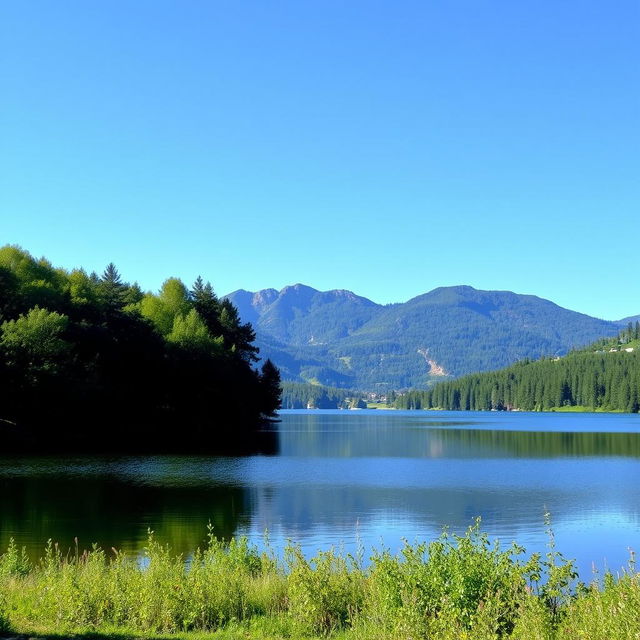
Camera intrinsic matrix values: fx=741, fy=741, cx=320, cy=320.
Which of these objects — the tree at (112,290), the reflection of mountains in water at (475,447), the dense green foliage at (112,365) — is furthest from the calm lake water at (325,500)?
the tree at (112,290)

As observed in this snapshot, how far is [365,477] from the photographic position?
5188 cm

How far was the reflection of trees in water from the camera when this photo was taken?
28047 mm

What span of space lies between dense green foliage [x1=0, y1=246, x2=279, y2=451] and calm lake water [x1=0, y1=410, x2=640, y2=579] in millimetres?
15916

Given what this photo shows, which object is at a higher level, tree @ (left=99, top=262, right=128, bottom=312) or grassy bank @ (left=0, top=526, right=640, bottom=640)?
tree @ (left=99, top=262, right=128, bottom=312)

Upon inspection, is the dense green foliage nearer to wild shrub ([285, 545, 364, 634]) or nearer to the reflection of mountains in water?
the reflection of mountains in water

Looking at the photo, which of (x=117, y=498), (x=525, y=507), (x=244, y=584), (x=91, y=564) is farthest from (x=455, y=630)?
(x=117, y=498)

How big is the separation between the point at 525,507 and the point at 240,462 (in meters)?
30.0

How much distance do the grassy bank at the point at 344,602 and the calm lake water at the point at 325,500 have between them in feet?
29.3

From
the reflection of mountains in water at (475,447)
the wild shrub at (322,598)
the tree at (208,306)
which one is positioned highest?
the tree at (208,306)

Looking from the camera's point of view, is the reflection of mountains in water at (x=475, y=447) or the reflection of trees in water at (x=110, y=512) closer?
the reflection of trees in water at (x=110, y=512)

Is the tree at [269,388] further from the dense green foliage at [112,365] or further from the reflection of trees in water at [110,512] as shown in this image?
the reflection of trees in water at [110,512]

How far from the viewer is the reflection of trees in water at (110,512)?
2805 centimetres

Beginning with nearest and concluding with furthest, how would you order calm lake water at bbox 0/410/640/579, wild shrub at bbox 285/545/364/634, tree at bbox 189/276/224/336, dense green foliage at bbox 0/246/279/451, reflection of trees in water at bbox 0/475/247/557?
wild shrub at bbox 285/545/364/634 → reflection of trees in water at bbox 0/475/247/557 → calm lake water at bbox 0/410/640/579 → dense green foliage at bbox 0/246/279/451 → tree at bbox 189/276/224/336

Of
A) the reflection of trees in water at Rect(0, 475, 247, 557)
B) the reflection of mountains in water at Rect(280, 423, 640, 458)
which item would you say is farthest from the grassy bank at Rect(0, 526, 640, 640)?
the reflection of mountains in water at Rect(280, 423, 640, 458)
